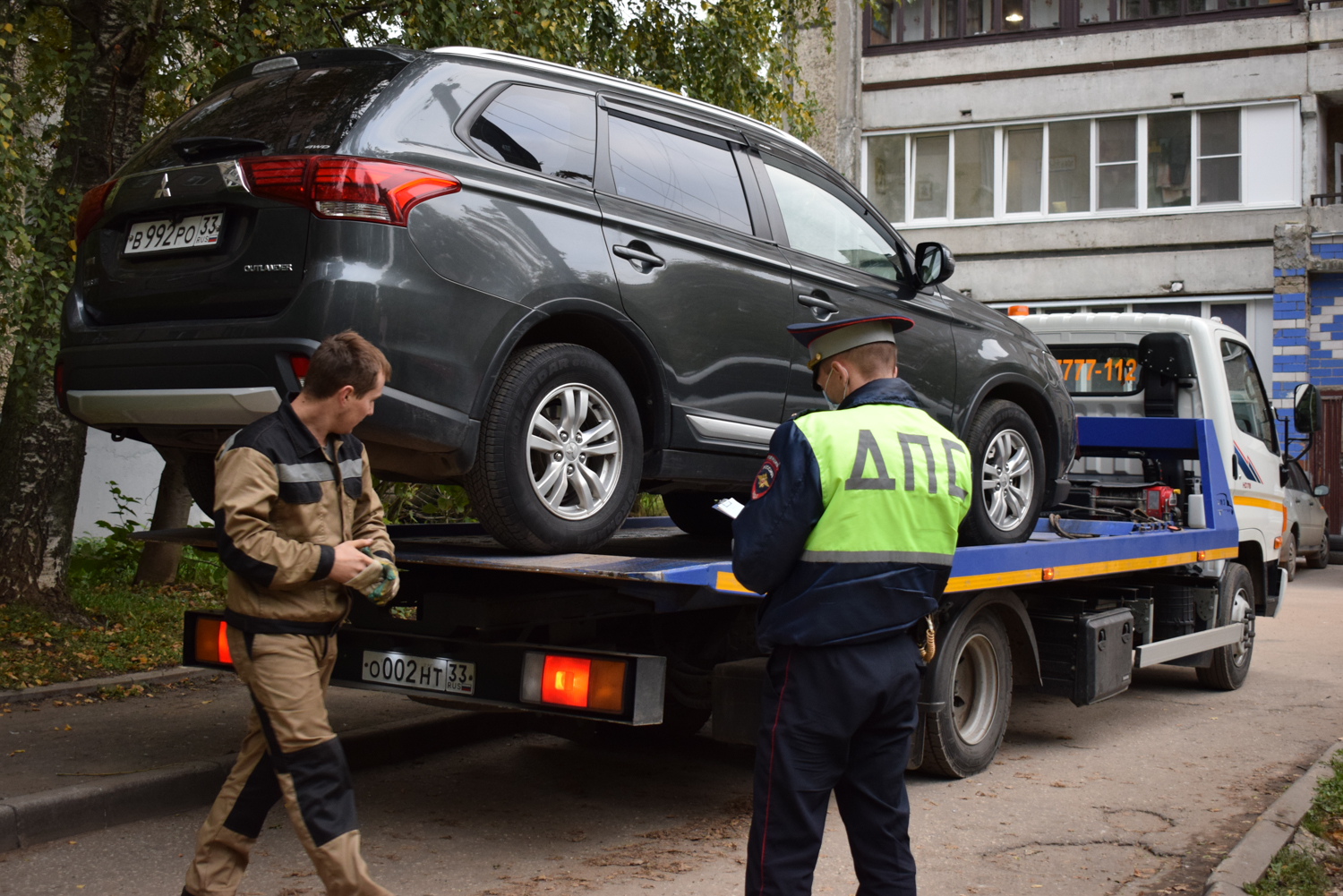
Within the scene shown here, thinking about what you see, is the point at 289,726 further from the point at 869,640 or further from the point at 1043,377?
the point at 1043,377

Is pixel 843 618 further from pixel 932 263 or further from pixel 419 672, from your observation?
pixel 932 263

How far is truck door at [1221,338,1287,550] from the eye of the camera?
8672mm

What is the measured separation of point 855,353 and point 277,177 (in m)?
1.95

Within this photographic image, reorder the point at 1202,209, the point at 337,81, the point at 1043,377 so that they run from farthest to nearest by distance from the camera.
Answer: the point at 1202,209 → the point at 1043,377 → the point at 337,81

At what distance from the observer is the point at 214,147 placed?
4.35m

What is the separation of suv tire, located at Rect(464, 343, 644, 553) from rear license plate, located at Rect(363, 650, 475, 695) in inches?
19.8

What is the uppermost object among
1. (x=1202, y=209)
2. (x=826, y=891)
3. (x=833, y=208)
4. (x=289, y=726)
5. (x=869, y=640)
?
(x=1202, y=209)

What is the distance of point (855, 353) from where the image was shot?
3.38 meters

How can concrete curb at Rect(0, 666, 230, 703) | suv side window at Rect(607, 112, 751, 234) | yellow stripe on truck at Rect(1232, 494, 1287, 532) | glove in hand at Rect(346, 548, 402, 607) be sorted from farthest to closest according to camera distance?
1. yellow stripe on truck at Rect(1232, 494, 1287, 532)
2. concrete curb at Rect(0, 666, 230, 703)
3. suv side window at Rect(607, 112, 751, 234)
4. glove in hand at Rect(346, 548, 402, 607)

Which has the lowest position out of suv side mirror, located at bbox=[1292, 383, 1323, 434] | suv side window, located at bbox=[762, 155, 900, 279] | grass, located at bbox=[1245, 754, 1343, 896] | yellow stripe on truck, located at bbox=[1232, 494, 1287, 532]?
grass, located at bbox=[1245, 754, 1343, 896]

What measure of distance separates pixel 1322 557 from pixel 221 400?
18033 millimetres

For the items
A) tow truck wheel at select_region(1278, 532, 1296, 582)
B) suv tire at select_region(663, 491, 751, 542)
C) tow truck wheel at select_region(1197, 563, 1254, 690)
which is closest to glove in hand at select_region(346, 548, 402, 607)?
suv tire at select_region(663, 491, 751, 542)

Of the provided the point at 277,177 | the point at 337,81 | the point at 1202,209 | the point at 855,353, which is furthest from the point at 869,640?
the point at 1202,209

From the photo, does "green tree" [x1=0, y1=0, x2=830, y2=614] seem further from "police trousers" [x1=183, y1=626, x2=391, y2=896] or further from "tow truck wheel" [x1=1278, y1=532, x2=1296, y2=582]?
"tow truck wheel" [x1=1278, y1=532, x2=1296, y2=582]
